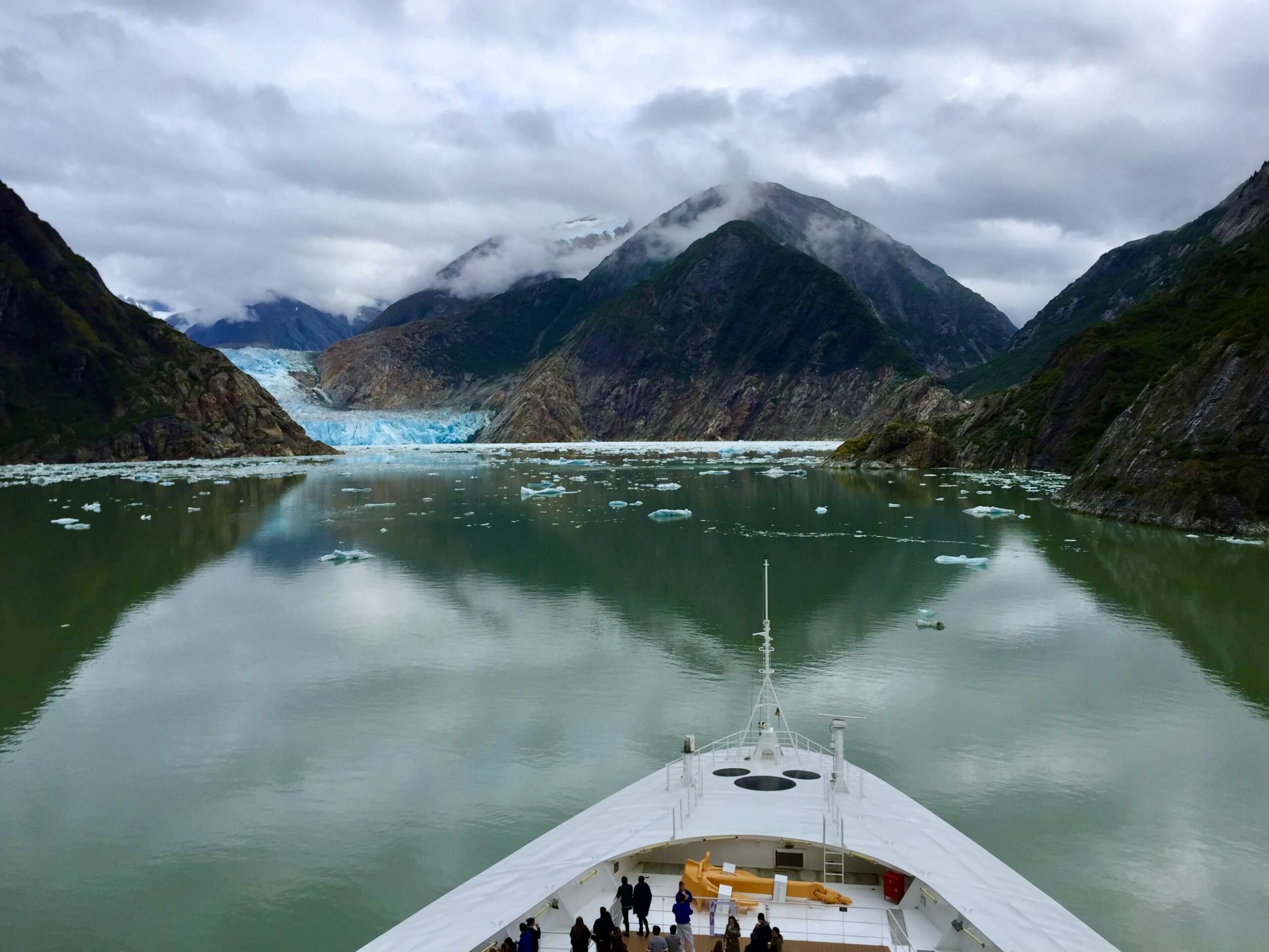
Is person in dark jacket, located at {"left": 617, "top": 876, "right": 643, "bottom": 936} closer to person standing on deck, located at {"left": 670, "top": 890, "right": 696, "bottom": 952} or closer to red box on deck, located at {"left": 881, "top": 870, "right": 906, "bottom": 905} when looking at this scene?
person standing on deck, located at {"left": 670, "top": 890, "right": 696, "bottom": 952}

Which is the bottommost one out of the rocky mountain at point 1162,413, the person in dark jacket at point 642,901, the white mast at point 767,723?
the person in dark jacket at point 642,901

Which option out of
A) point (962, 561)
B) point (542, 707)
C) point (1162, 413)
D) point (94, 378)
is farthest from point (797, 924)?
point (94, 378)

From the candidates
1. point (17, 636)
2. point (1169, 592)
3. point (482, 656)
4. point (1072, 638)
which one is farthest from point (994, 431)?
point (17, 636)

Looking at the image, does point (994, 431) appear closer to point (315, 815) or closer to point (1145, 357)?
point (1145, 357)

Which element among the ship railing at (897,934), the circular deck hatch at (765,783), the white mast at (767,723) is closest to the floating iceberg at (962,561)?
the white mast at (767,723)

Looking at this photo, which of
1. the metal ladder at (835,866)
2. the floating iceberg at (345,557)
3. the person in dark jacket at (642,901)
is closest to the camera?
the person in dark jacket at (642,901)

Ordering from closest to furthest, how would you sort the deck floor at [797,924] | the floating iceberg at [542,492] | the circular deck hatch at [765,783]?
the deck floor at [797,924], the circular deck hatch at [765,783], the floating iceberg at [542,492]

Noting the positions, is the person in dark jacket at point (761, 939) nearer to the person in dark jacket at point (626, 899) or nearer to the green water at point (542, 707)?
the person in dark jacket at point (626, 899)

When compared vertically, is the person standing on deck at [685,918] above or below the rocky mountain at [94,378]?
below
